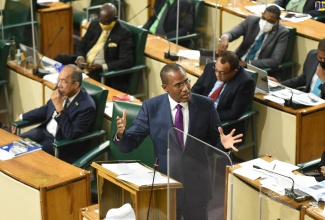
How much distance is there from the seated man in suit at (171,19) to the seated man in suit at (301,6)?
3.72ft

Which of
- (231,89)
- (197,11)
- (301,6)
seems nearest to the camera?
(231,89)

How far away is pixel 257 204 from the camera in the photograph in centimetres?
448

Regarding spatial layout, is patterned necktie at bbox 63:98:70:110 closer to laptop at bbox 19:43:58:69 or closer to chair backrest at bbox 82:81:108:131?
chair backrest at bbox 82:81:108:131

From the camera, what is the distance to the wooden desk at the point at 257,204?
4324 millimetres

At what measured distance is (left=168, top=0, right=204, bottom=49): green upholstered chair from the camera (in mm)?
8383

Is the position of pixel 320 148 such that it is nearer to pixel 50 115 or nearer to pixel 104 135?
pixel 104 135

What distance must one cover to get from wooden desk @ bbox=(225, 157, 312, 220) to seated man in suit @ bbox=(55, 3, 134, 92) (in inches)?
119

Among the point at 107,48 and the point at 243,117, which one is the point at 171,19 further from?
the point at 243,117

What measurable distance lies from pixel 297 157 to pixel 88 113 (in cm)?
161

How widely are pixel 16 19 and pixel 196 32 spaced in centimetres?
183

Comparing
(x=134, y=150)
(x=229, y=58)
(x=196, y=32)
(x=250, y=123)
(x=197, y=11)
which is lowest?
(x=250, y=123)

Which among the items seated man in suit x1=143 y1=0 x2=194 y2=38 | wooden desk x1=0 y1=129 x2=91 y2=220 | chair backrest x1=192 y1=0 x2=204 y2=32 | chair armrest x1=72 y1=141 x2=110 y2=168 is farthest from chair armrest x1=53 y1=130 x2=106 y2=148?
chair backrest x1=192 y1=0 x2=204 y2=32

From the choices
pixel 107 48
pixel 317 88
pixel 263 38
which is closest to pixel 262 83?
pixel 317 88

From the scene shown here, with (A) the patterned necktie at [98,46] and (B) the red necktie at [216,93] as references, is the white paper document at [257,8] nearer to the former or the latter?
(A) the patterned necktie at [98,46]
